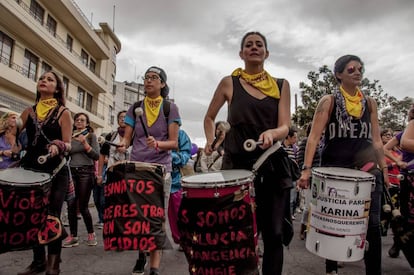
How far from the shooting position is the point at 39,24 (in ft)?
65.5

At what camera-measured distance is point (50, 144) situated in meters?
3.06

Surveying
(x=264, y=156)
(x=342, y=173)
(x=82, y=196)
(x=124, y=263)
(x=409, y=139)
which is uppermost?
(x=409, y=139)

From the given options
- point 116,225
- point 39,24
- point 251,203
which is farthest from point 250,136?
point 39,24

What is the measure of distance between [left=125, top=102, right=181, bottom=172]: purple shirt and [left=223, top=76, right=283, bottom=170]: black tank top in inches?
41.6

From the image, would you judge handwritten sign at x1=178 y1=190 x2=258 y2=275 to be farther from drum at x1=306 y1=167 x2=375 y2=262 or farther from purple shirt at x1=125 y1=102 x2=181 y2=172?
purple shirt at x1=125 y1=102 x2=181 y2=172

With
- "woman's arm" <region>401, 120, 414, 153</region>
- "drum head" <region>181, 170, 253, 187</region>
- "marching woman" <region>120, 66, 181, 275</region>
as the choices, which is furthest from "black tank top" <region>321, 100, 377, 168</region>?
"marching woman" <region>120, 66, 181, 275</region>

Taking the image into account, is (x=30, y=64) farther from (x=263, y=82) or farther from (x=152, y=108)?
(x=263, y=82)

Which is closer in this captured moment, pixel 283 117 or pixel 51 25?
pixel 283 117

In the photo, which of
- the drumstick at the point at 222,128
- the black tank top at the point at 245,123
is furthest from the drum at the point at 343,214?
the drumstick at the point at 222,128

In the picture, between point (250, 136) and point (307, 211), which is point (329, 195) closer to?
point (307, 211)

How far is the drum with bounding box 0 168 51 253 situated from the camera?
2.70 m

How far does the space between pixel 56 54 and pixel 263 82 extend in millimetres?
22728

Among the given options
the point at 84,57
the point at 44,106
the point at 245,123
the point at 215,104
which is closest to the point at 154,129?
the point at 215,104

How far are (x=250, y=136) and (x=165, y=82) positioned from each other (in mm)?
1658
